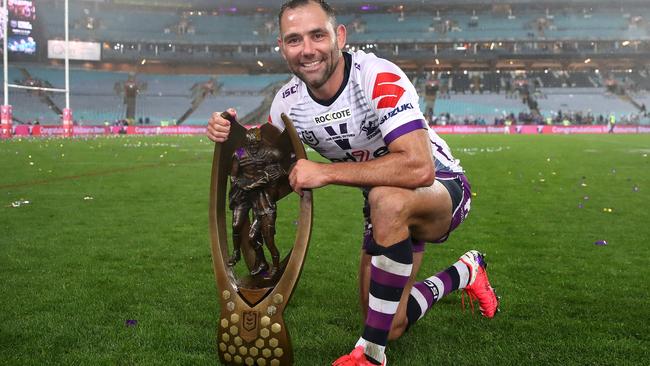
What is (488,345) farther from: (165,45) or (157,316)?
(165,45)

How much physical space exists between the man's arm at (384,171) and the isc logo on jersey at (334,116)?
1.60 ft

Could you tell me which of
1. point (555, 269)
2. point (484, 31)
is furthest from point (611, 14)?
point (555, 269)

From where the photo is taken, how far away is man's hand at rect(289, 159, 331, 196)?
117 inches

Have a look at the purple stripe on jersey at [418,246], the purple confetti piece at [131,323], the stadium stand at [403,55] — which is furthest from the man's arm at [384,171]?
the stadium stand at [403,55]

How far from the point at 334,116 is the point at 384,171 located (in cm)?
62

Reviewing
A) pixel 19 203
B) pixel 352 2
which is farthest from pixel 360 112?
pixel 352 2

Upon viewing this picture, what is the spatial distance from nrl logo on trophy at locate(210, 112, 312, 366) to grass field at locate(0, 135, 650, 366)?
265mm

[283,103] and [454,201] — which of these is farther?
[283,103]

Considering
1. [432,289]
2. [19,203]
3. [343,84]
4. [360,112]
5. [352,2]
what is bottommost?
[19,203]

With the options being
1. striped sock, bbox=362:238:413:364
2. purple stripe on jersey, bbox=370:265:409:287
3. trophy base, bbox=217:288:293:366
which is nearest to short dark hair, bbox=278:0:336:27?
striped sock, bbox=362:238:413:364

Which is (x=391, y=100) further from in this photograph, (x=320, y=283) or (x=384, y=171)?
(x=320, y=283)

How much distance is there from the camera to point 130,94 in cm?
5800

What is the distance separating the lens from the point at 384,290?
3029mm

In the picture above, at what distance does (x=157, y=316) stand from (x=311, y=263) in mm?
1907
